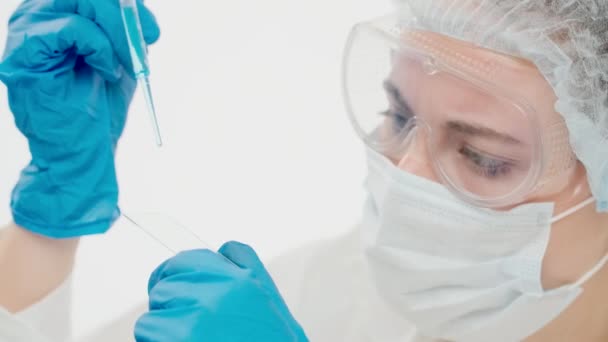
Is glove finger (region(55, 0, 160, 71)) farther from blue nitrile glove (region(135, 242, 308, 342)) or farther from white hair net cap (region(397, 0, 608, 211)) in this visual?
white hair net cap (region(397, 0, 608, 211))

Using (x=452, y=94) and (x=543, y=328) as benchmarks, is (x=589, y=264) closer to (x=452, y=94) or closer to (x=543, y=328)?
(x=543, y=328)

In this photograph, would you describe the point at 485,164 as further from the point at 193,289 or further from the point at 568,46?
the point at 193,289

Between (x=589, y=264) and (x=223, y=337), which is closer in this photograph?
(x=223, y=337)

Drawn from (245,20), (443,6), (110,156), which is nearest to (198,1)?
(245,20)

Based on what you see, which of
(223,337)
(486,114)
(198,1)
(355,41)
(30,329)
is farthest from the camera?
(198,1)

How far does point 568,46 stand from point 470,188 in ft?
0.99

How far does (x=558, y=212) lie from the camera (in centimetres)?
133

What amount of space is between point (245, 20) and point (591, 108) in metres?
1.34

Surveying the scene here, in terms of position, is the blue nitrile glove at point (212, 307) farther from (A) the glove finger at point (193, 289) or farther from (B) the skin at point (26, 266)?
(B) the skin at point (26, 266)

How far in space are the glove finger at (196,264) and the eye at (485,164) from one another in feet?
1.50

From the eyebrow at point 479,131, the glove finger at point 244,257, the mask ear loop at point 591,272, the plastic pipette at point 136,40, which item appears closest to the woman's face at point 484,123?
the eyebrow at point 479,131

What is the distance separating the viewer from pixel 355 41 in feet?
4.95

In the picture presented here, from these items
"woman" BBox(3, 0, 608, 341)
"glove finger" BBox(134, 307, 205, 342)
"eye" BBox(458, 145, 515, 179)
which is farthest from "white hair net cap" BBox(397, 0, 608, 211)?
"glove finger" BBox(134, 307, 205, 342)

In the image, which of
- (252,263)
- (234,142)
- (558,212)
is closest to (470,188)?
(558,212)
